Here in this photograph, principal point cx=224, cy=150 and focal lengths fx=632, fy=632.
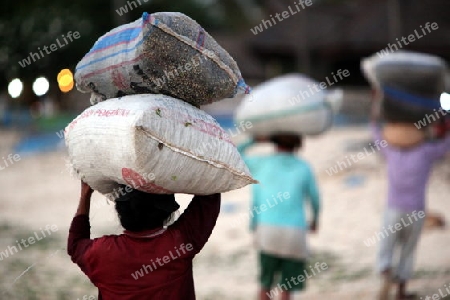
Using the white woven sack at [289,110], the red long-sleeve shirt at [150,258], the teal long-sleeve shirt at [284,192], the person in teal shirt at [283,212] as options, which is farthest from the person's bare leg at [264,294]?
the red long-sleeve shirt at [150,258]

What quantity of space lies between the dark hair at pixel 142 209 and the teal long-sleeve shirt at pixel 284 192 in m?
2.21

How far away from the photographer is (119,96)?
2.53 meters

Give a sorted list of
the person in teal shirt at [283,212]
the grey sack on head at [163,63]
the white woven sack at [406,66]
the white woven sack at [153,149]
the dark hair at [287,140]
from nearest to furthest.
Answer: the white woven sack at [153,149] → the grey sack on head at [163,63] → the person in teal shirt at [283,212] → the dark hair at [287,140] → the white woven sack at [406,66]

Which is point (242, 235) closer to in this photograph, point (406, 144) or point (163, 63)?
point (406, 144)

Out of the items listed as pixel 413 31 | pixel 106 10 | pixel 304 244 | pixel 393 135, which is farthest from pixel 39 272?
pixel 106 10

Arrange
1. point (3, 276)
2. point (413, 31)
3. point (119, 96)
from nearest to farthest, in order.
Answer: point (119, 96), point (3, 276), point (413, 31)

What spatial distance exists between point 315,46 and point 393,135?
14371mm

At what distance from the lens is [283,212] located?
177 inches

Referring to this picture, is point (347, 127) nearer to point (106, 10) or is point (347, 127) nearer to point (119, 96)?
point (119, 96)

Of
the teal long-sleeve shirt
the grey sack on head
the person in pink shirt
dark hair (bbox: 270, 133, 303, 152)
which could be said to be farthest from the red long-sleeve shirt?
the person in pink shirt

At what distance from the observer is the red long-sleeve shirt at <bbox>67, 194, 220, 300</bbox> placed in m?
2.31

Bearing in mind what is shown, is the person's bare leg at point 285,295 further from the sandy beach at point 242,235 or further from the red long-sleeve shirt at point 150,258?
the red long-sleeve shirt at point 150,258

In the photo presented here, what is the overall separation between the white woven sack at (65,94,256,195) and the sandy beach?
1.36 feet

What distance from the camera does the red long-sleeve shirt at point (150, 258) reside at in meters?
2.31
